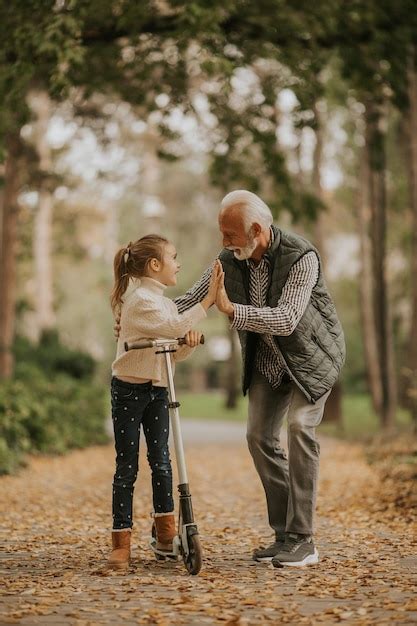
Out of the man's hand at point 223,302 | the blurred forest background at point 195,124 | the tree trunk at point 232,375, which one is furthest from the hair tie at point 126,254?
the tree trunk at point 232,375

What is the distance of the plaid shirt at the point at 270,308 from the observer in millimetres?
5941

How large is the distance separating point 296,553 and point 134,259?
187 centimetres

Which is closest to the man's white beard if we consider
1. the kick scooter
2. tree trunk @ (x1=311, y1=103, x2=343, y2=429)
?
the kick scooter

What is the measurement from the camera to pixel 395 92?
13906mm

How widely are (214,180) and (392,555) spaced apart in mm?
10469

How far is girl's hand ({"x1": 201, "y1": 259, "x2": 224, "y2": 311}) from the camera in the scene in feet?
19.1

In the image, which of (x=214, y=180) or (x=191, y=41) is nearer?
(x=191, y=41)

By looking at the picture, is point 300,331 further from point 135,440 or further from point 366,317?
point 366,317

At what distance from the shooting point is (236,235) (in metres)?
6.12

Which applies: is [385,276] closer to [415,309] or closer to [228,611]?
[415,309]

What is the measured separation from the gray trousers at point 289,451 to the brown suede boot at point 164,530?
1.99 feet

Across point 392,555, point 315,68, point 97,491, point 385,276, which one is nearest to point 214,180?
point 315,68

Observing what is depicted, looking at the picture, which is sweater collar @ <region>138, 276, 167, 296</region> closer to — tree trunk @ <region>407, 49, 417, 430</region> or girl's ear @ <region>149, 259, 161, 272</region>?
girl's ear @ <region>149, 259, 161, 272</region>

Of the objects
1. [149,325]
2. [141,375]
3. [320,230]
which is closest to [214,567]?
[141,375]
